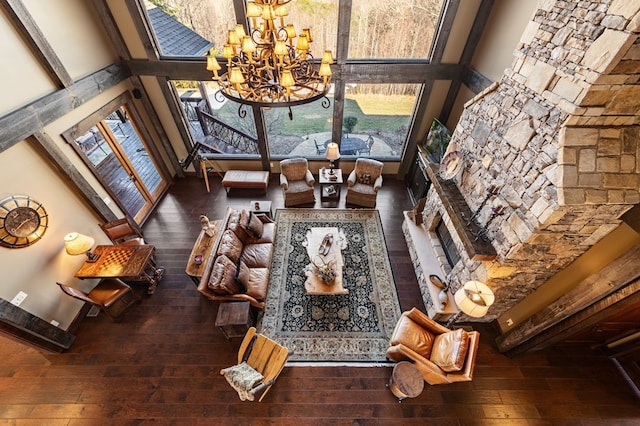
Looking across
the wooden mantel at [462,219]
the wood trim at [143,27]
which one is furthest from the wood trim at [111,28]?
the wooden mantel at [462,219]

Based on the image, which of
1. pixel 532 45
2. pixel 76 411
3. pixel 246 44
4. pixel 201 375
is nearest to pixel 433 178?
pixel 532 45

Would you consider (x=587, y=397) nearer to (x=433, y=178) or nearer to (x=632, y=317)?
(x=632, y=317)

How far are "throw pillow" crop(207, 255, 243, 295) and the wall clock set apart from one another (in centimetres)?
243

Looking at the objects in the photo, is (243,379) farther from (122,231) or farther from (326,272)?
(122,231)

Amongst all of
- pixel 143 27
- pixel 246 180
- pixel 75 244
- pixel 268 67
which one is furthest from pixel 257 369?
pixel 143 27

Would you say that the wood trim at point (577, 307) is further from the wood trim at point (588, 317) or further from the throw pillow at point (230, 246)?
the throw pillow at point (230, 246)

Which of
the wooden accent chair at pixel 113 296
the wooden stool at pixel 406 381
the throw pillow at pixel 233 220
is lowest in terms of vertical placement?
the wooden accent chair at pixel 113 296

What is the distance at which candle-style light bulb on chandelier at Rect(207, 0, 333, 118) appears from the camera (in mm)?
2390

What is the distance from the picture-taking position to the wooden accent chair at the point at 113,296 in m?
4.07

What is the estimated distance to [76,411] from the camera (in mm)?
3408

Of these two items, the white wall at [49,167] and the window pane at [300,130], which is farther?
the window pane at [300,130]

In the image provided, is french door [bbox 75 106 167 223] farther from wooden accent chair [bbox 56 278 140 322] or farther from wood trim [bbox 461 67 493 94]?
wood trim [bbox 461 67 493 94]

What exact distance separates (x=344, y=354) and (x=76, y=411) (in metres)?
3.62

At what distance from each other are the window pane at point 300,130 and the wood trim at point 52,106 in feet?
9.86
